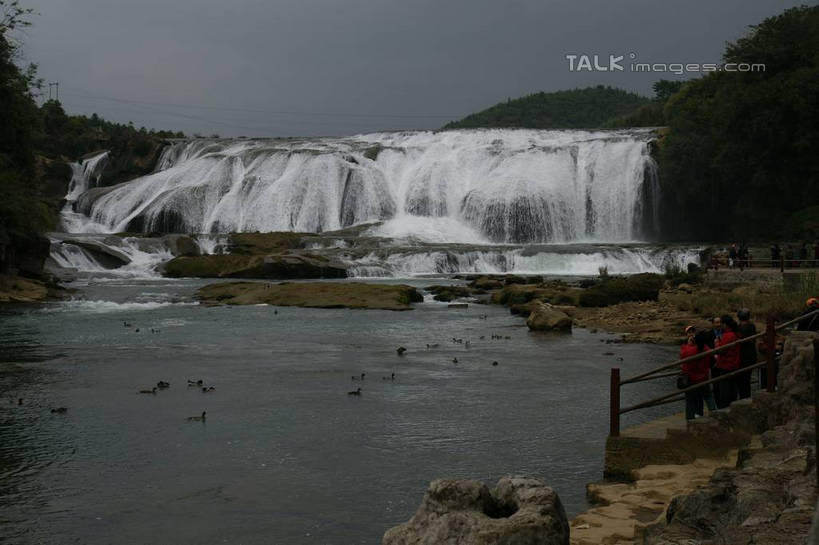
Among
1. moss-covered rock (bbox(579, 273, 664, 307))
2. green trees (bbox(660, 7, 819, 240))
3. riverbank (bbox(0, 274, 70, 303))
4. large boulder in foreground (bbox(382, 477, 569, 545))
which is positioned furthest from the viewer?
green trees (bbox(660, 7, 819, 240))

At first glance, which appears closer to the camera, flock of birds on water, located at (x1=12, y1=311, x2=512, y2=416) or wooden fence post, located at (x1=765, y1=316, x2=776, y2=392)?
wooden fence post, located at (x1=765, y1=316, x2=776, y2=392)

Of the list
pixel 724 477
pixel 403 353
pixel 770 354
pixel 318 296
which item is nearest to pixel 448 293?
pixel 318 296

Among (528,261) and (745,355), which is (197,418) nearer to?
(745,355)

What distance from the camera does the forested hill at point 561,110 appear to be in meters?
144

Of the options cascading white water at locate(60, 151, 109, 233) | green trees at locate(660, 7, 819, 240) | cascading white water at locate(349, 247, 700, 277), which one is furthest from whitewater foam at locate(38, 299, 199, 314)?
cascading white water at locate(60, 151, 109, 233)

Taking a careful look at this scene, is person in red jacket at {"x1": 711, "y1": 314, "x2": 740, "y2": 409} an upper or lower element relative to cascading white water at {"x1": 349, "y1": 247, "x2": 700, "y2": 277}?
lower

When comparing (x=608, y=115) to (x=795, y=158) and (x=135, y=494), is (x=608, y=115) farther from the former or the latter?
(x=135, y=494)

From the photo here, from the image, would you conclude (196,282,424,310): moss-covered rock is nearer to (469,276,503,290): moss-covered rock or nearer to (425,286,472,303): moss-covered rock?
(425,286,472,303): moss-covered rock

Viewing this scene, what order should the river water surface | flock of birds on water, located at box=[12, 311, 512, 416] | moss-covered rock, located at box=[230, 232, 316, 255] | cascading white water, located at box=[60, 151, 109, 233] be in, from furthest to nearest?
cascading white water, located at box=[60, 151, 109, 233] < moss-covered rock, located at box=[230, 232, 316, 255] < flock of birds on water, located at box=[12, 311, 512, 416] < the river water surface

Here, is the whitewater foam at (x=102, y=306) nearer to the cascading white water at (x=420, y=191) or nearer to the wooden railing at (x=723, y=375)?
the wooden railing at (x=723, y=375)

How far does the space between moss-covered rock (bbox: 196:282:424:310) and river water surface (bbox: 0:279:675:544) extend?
5.13 m

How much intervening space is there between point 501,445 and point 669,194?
45.8 m

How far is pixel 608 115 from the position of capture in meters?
148

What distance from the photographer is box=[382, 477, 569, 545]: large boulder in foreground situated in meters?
5.53
